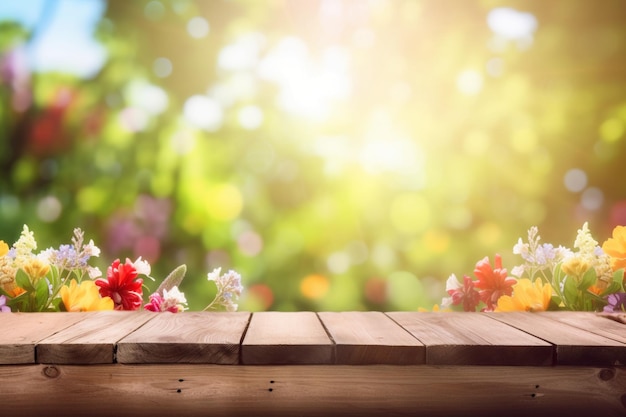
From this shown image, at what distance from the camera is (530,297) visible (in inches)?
73.4

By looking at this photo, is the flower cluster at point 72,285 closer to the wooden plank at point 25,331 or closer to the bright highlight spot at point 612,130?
the wooden plank at point 25,331

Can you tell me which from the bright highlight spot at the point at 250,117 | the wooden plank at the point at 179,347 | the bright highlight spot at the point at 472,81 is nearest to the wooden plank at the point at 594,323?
the wooden plank at the point at 179,347

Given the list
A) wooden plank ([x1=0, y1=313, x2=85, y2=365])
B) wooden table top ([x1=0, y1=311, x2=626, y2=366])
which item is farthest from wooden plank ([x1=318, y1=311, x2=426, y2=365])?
wooden plank ([x1=0, y1=313, x2=85, y2=365])

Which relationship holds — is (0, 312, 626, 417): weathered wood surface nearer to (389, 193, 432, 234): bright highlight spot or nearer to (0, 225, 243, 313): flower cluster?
(0, 225, 243, 313): flower cluster

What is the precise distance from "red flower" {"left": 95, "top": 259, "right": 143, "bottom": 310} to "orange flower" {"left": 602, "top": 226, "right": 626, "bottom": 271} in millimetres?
1255

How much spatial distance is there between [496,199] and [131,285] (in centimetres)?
128

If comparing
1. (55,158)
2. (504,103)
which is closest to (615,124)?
(504,103)

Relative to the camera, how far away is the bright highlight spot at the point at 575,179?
99.0 inches

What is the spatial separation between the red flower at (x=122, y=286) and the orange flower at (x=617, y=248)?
1255mm

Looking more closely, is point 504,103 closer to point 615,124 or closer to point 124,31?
point 615,124

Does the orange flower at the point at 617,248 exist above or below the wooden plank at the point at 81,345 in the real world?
above

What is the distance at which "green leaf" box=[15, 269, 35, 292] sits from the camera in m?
1.84

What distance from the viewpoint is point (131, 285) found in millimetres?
1990

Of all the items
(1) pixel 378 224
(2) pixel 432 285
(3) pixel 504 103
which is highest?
(3) pixel 504 103
